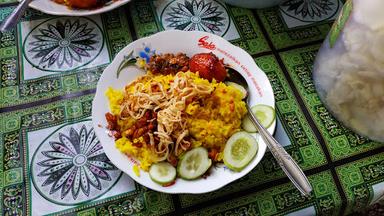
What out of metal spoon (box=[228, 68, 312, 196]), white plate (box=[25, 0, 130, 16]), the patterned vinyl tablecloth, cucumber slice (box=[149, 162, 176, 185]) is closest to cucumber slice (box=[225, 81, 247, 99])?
metal spoon (box=[228, 68, 312, 196])

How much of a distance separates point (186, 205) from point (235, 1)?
59 centimetres

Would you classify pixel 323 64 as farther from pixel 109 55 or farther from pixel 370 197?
pixel 109 55

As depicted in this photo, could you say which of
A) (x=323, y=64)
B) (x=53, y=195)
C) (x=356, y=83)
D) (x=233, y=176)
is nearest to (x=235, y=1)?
(x=323, y=64)

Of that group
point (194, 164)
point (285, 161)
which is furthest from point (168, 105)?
point (285, 161)

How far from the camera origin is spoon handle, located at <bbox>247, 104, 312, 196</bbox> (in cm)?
74

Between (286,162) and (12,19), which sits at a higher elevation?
(12,19)

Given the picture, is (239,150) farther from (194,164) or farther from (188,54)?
(188,54)

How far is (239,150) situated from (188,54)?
283 mm

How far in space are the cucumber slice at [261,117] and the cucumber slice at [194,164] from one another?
0.11 m

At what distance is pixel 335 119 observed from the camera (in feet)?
3.10

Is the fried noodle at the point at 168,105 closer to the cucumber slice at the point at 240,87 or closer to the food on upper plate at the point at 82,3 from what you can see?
the cucumber slice at the point at 240,87

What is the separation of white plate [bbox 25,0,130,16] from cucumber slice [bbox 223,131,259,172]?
47cm

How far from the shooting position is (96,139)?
886mm

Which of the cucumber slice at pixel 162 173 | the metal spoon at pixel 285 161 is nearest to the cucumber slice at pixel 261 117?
the metal spoon at pixel 285 161
